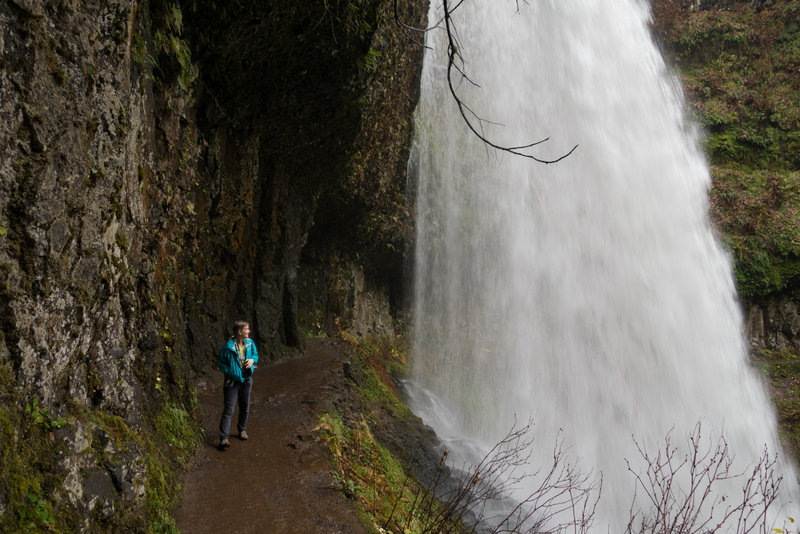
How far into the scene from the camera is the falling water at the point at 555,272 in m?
13.6

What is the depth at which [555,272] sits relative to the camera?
14328 mm

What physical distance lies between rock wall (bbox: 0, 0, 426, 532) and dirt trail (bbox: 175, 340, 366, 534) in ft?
1.23

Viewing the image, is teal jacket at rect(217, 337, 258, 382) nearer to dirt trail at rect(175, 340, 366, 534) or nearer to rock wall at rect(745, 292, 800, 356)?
dirt trail at rect(175, 340, 366, 534)

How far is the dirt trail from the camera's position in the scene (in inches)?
156

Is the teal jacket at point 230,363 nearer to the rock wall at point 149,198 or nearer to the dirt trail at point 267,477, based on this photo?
the rock wall at point 149,198

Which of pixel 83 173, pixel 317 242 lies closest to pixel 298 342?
pixel 317 242

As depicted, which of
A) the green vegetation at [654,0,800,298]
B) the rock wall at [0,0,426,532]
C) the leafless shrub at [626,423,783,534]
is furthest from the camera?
the green vegetation at [654,0,800,298]

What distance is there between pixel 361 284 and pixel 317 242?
3047 millimetres

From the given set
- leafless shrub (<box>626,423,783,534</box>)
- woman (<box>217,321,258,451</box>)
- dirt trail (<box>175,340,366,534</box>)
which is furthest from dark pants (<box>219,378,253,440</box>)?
leafless shrub (<box>626,423,783,534</box>)

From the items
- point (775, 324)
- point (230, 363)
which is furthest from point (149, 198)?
point (775, 324)

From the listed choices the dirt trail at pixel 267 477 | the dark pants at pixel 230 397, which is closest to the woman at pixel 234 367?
the dark pants at pixel 230 397

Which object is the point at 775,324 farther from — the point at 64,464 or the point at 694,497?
the point at 64,464

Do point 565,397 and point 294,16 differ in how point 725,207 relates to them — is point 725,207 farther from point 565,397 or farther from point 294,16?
point 294,16

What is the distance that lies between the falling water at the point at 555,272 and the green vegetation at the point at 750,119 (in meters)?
3.01
